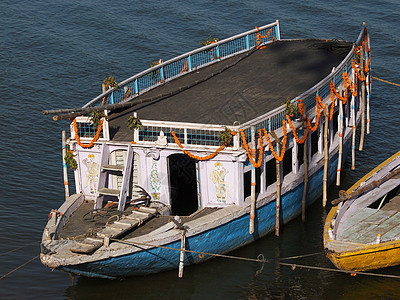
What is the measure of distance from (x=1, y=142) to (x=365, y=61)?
62.1 feet

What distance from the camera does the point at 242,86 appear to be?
3083cm

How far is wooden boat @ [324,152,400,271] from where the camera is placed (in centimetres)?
2345

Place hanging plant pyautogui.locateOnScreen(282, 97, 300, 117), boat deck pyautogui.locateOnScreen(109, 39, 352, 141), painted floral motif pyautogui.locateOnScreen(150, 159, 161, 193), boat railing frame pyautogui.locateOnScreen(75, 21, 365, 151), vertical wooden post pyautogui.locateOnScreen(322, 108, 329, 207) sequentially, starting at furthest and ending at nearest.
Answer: vertical wooden post pyautogui.locateOnScreen(322, 108, 329, 207), boat deck pyautogui.locateOnScreen(109, 39, 352, 141), hanging plant pyautogui.locateOnScreen(282, 97, 300, 117), painted floral motif pyautogui.locateOnScreen(150, 159, 161, 193), boat railing frame pyautogui.locateOnScreen(75, 21, 365, 151)

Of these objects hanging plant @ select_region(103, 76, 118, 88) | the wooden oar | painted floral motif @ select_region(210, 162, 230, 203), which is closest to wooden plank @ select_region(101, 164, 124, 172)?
painted floral motif @ select_region(210, 162, 230, 203)

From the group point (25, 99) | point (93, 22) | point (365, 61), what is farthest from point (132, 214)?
point (93, 22)

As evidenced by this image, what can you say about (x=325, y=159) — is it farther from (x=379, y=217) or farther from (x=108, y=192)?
(x=108, y=192)

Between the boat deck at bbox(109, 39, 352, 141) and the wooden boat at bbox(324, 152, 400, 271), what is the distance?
15.8ft

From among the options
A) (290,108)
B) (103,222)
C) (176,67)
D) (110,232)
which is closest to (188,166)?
(290,108)

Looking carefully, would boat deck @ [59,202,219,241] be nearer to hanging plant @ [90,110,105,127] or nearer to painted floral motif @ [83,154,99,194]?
painted floral motif @ [83,154,99,194]

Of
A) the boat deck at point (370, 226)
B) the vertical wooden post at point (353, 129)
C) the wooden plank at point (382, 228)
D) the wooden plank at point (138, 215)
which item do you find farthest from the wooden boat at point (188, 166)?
the wooden plank at point (382, 228)

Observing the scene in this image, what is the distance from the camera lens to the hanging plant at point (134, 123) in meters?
24.5

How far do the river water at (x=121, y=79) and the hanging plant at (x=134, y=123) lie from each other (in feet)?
16.8

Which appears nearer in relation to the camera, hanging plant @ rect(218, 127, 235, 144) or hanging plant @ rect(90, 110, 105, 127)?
hanging plant @ rect(218, 127, 235, 144)

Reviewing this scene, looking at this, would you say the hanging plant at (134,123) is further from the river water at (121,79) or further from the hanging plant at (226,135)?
the river water at (121,79)
